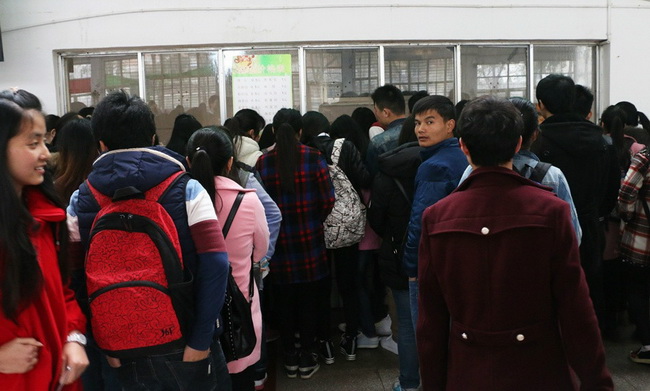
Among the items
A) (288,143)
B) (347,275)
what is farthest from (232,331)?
(347,275)

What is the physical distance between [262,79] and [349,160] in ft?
8.33

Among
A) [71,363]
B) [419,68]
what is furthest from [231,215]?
[419,68]

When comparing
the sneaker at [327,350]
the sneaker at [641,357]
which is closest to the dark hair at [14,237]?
the sneaker at [327,350]

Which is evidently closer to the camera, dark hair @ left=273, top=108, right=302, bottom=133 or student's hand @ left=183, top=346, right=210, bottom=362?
student's hand @ left=183, top=346, right=210, bottom=362

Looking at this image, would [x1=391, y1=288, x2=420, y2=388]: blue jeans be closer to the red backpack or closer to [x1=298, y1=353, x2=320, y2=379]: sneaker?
[x1=298, y1=353, x2=320, y2=379]: sneaker

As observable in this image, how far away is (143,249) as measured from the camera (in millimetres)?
2285

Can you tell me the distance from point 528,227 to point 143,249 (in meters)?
1.28

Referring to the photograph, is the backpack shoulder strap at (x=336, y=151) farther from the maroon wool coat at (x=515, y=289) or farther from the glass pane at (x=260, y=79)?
the maroon wool coat at (x=515, y=289)

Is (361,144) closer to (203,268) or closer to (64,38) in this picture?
(203,268)

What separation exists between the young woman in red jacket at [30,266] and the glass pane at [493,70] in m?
5.73

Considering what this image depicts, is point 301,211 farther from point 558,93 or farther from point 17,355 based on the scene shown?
point 17,355

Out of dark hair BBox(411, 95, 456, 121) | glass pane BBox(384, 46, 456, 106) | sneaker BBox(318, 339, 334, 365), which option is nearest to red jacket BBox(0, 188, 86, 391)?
dark hair BBox(411, 95, 456, 121)

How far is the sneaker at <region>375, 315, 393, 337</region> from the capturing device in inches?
206

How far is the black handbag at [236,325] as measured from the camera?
2.83 metres
